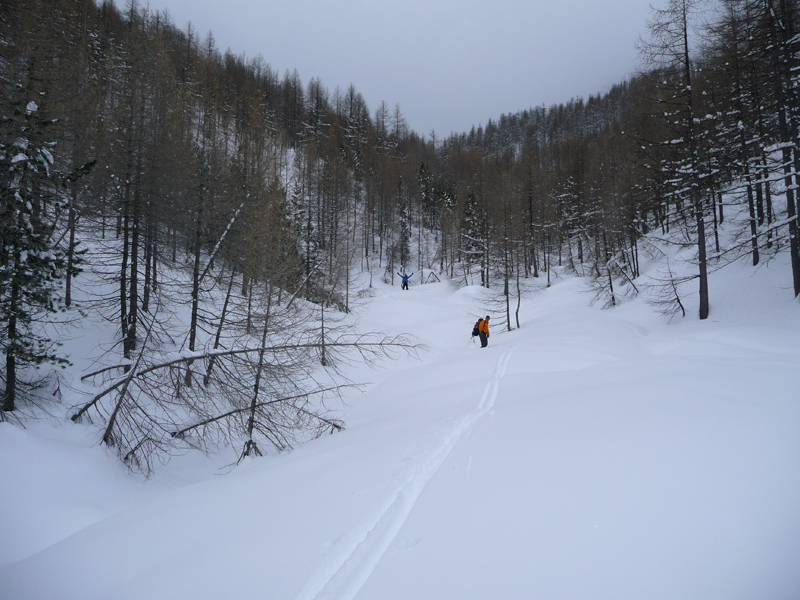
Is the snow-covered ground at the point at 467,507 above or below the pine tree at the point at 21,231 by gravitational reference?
below

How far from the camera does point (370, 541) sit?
2830mm

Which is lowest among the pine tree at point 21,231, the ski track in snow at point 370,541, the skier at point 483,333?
the ski track in snow at point 370,541

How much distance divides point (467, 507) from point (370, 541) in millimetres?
893

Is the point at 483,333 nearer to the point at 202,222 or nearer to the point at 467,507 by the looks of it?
the point at 202,222

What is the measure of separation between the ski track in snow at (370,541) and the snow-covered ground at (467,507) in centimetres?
2

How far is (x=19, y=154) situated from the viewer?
671 cm

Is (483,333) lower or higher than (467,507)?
higher

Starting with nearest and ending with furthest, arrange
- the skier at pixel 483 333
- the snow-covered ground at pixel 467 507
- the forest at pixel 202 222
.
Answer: the snow-covered ground at pixel 467 507 → the forest at pixel 202 222 → the skier at pixel 483 333

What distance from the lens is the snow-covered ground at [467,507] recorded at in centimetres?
229

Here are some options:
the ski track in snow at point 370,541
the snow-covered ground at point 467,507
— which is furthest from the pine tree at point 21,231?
the ski track in snow at point 370,541

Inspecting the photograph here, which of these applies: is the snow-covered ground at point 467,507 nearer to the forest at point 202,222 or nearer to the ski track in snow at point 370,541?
the ski track in snow at point 370,541

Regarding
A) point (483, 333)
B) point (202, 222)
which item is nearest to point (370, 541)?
point (202, 222)

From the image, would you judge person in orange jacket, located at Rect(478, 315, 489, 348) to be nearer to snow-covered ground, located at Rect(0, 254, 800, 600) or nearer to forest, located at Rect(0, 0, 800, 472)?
forest, located at Rect(0, 0, 800, 472)

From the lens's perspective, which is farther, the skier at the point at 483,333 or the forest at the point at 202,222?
the skier at the point at 483,333
